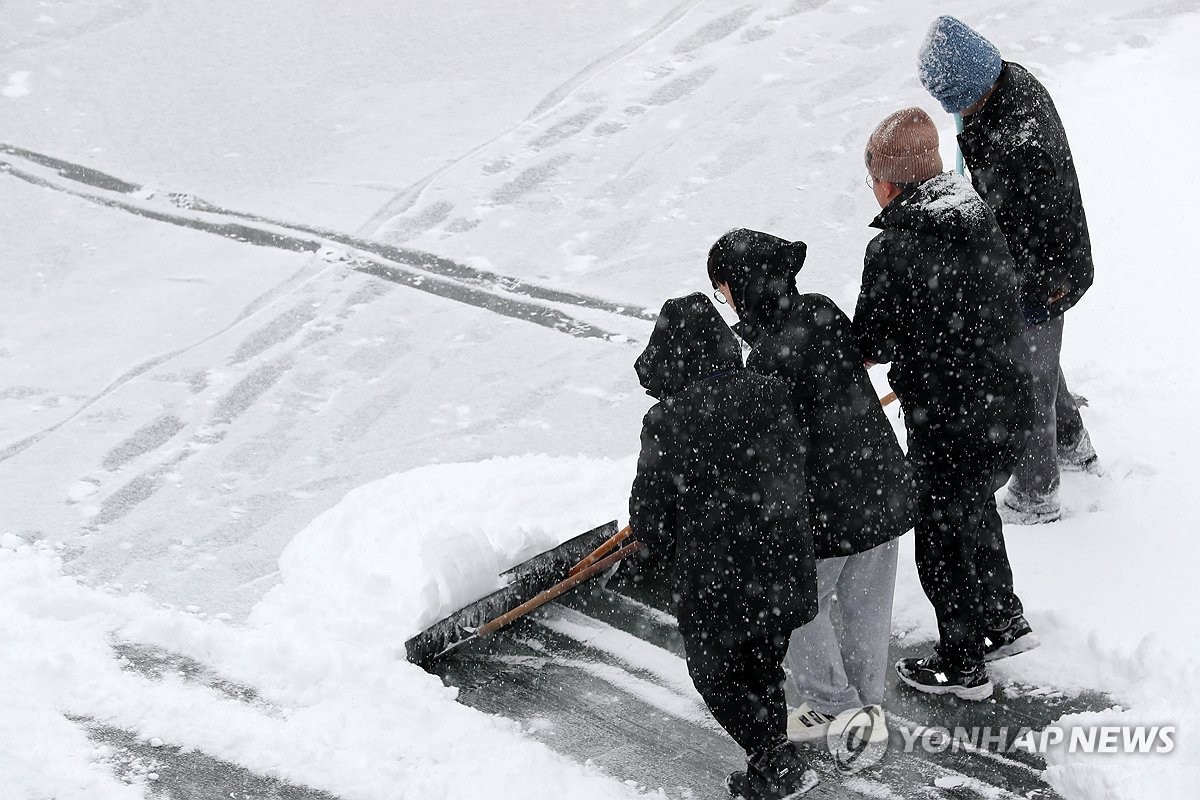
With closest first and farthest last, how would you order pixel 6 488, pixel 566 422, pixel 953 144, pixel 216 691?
pixel 216 691 < pixel 6 488 < pixel 566 422 < pixel 953 144

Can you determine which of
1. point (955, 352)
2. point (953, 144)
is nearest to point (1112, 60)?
point (953, 144)

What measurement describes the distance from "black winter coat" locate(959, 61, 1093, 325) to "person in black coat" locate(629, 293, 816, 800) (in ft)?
4.15

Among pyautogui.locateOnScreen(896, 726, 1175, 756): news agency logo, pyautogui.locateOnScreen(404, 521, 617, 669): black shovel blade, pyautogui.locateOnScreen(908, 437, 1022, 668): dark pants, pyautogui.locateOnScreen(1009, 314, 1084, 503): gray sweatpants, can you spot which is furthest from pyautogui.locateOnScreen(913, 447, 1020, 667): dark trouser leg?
pyautogui.locateOnScreen(404, 521, 617, 669): black shovel blade

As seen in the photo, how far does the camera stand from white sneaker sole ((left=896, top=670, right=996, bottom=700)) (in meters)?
3.99

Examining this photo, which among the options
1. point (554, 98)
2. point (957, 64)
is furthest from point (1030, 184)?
point (554, 98)

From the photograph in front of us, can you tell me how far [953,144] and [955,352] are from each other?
197 inches

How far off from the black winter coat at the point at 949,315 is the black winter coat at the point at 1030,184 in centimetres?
53

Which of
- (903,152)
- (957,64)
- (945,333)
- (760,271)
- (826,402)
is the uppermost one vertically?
(957,64)

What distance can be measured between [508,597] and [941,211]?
201 centimetres

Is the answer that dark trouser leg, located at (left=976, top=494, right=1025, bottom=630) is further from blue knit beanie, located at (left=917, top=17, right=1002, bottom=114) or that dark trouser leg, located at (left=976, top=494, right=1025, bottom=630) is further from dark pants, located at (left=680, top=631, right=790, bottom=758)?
blue knit beanie, located at (left=917, top=17, right=1002, bottom=114)

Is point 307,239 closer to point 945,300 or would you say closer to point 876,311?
point 876,311

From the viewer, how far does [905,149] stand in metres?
3.50

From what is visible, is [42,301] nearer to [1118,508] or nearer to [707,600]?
[707,600]

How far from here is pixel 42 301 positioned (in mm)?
7219
